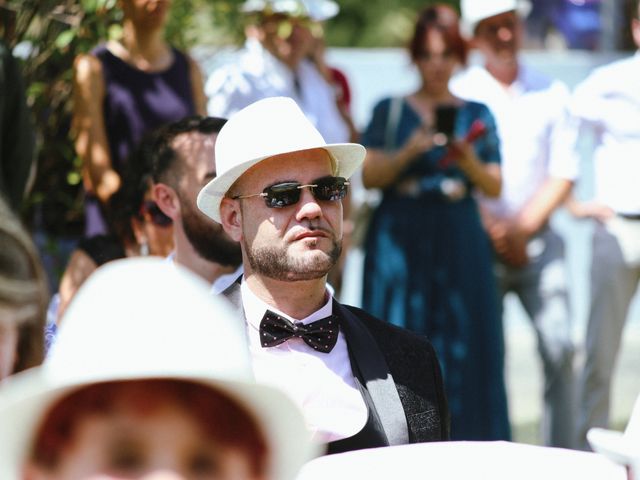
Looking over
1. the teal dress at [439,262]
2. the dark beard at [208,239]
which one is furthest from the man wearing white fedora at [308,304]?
the teal dress at [439,262]

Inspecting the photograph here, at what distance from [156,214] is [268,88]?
1.70 m

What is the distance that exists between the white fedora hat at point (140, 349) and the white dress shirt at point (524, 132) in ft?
17.0

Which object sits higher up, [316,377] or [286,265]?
[286,265]

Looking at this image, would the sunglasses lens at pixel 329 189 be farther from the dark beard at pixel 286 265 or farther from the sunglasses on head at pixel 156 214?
the sunglasses on head at pixel 156 214

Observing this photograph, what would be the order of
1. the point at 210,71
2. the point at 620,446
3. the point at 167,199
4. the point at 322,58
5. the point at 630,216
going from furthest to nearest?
1. the point at 210,71
2. the point at 322,58
3. the point at 630,216
4. the point at 167,199
5. the point at 620,446

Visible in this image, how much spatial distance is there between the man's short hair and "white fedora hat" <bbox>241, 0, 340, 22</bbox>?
188 cm

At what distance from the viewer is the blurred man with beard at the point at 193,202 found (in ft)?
15.2

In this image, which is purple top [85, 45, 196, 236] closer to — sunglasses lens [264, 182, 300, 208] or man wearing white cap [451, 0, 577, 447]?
man wearing white cap [451, 0, 577, 447]

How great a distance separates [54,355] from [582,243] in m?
10.7

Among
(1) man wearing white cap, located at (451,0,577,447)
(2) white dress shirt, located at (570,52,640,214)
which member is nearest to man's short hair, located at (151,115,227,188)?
(1) man wearing white cap, located at (451,0,577,447)

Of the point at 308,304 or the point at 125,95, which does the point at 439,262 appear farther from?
the point at 308,304

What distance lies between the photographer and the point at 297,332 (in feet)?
12.0

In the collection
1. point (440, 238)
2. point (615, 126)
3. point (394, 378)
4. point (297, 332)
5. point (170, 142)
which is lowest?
point (440, 238)

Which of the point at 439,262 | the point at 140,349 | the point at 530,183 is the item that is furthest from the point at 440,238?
the point at 140,349
